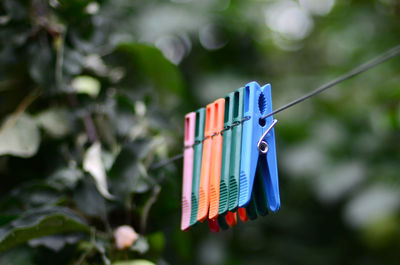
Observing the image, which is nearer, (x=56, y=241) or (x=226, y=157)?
(x=226, y=157)

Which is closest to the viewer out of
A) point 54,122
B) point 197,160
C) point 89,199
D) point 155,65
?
point 197,160

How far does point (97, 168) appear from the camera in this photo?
2.81ft

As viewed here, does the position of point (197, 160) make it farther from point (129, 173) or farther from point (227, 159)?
point (129, 173)

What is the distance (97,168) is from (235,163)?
34 cm

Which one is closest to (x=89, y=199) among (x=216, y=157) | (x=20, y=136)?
(x=20, y=136)

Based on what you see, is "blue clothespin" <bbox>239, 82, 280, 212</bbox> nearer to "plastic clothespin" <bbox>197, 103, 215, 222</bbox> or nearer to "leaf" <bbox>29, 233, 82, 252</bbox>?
"plastic clothespin" <bbox>197, 103, 215, 222</bbox>

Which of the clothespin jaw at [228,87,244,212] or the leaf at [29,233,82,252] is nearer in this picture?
the clothespin jaw at [228,87,244,212]

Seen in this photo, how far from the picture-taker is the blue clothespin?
0.61 meters

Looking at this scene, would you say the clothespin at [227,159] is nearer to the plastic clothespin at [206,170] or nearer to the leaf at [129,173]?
the plastic clothespin at [206,170]

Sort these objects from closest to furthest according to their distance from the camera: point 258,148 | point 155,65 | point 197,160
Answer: point 258,148 < point 197,160 < point 155,65

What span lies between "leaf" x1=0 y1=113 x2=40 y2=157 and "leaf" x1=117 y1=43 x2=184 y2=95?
0.28 meters

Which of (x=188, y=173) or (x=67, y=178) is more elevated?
(x=188, y=173)

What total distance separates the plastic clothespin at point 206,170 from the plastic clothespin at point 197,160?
2 centimetres

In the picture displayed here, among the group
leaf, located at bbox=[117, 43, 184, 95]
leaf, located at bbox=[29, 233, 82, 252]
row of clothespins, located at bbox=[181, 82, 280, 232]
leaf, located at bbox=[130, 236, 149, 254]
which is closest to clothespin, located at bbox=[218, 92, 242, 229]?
row of clothespins, located at bbox=[181, 82, 280, 232]
